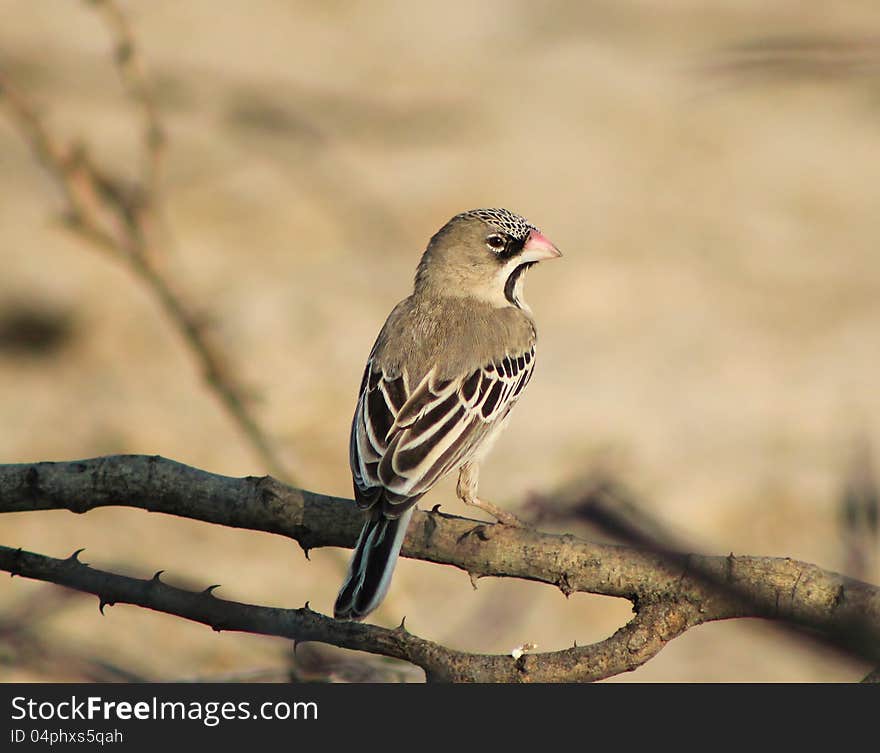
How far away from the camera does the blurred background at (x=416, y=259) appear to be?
8.93 m

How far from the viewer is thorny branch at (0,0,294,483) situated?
4418 millimetres

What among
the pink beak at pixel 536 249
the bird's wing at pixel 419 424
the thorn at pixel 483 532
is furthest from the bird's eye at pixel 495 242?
the thorn at pixel 483 532

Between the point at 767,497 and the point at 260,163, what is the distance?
21.0 feet

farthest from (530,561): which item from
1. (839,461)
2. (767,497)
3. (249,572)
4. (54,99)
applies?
(54,99)

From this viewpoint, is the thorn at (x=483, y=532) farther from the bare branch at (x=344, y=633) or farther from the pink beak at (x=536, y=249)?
the pink beak at (x=536, y=249)

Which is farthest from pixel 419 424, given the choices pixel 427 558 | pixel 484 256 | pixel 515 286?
pixel 515 286

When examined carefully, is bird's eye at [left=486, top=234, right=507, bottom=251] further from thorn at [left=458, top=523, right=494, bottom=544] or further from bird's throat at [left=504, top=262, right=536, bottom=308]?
thorn at [left=458, top=523, right=494, bottom=544]

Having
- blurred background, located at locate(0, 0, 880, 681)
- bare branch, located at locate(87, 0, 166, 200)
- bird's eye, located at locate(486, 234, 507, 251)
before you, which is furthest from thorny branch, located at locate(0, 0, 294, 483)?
bird's eye, located at locate(486, 234, 507, 251)

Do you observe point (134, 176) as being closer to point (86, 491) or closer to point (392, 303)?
point (392, 303)

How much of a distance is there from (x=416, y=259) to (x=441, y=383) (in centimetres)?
674

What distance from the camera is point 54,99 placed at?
43.8ft

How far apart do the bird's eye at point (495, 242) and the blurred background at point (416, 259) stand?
171 cm

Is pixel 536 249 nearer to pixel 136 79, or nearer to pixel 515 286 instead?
pixel 515 286

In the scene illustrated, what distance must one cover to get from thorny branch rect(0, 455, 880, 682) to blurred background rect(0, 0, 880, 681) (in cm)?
171
